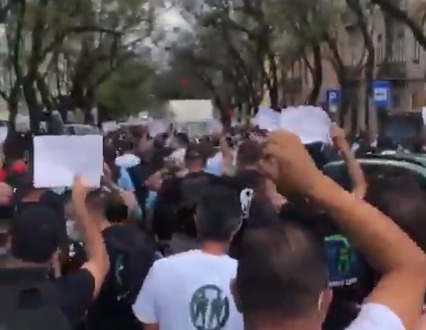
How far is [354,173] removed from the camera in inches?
227

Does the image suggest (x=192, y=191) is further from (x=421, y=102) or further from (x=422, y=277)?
(x=421, y=102)

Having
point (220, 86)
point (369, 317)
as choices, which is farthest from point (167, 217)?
point (220, 86)

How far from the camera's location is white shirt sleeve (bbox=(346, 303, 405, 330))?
2.74 metres

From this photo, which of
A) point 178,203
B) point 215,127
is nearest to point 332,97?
point 215,127

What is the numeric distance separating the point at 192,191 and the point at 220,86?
2910 inches

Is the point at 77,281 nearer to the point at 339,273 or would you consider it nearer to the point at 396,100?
the point at 339,273

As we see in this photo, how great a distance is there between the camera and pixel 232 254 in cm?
530

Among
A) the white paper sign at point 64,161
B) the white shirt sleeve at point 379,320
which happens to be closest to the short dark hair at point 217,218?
the white paper sign at point 64,161

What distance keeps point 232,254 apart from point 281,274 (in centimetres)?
255

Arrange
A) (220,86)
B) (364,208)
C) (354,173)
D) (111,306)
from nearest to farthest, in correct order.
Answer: (364,208) → (111,306) → (354,173) → (220,86)

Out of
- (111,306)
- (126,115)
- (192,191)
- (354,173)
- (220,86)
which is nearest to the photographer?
(111,306)

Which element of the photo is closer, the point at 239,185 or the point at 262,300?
the point at 262,300

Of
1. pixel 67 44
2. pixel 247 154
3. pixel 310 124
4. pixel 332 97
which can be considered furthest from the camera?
pixel 67 44

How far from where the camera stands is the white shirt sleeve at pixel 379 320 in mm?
2740
